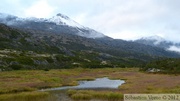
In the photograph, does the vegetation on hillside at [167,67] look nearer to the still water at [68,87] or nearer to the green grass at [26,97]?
the still water at [68,87]

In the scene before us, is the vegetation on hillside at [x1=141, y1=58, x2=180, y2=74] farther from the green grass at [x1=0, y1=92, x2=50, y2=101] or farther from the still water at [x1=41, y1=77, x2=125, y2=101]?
the green grass at [x1=0, y1=92, x2=50, y2=101]

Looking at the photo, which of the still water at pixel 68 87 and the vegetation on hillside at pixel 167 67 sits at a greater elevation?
the vegetation on hillside at pixel 167 67

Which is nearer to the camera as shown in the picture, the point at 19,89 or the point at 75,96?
the point at 75,96

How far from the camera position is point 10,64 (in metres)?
163

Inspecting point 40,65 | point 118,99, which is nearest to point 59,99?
point 118,99

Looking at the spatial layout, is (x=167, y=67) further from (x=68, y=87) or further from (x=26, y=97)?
(x=26, y=97)

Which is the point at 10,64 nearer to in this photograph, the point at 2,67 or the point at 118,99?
the point at 2,67

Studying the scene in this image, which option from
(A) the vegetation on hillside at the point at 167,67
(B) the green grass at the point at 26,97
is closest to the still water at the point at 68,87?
(B) the green grass at the point at 26,97

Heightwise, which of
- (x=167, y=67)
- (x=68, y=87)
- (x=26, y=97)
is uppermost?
(x=167, y=67)

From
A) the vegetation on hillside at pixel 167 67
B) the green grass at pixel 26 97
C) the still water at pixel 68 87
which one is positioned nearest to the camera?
the green grass at pixel 26 97

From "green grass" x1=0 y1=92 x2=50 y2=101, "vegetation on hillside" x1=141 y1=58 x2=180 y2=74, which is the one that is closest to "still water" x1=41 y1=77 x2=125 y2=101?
"green grass" x1=0 y1=92 x2=50 y2=101

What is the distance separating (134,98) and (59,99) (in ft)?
64.9

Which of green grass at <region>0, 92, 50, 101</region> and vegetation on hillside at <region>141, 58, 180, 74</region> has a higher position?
vegetation on hillside at <region>141, 58, 180, 74</region>

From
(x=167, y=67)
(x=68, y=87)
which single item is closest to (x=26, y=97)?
(x=68, y=87)
